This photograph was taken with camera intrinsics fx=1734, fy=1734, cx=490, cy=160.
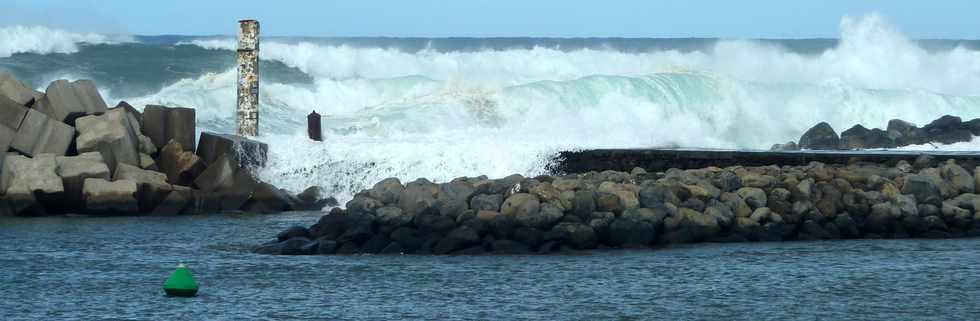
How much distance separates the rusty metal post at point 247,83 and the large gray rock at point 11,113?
330 centimetres

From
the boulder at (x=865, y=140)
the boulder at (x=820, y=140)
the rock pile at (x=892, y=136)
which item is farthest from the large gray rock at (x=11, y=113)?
the boulder at (x=865, y=140)

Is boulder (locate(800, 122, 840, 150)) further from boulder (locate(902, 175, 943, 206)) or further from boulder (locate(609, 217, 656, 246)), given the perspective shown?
boulder (locate(609, 217, 656, 246))

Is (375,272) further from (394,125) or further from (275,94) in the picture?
(275,94)

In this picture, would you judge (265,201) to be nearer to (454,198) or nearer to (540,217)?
(454,198)

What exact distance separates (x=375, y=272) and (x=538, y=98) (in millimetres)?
19383

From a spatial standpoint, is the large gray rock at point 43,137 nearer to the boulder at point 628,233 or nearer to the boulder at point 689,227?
the boulder at point 628,233

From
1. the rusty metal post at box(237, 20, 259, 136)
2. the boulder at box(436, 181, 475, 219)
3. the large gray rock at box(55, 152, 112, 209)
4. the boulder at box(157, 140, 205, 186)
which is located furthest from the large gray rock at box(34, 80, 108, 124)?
the boulder at box(436, 181, 475, 219)

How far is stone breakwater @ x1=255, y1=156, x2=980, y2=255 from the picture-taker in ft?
50.8

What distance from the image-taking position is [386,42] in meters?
88.8

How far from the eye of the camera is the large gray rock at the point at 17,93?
20453 mm

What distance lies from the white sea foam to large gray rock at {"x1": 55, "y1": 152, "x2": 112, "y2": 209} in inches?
101

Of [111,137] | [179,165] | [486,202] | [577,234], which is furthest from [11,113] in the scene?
[577,234]

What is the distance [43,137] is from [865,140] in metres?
13.6

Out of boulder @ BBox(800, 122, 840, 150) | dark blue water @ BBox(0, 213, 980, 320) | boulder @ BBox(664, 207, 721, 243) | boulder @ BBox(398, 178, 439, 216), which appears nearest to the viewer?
dark blue water @ BBox(0, 213, 980, 320)
